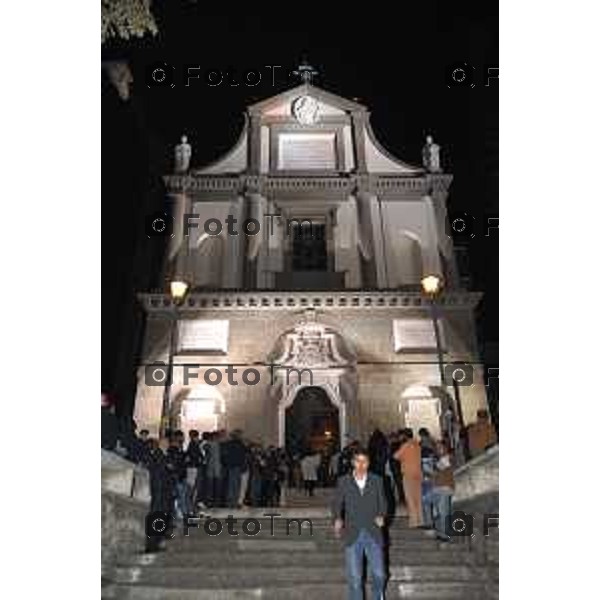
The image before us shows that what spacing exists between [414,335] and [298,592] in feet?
40.9

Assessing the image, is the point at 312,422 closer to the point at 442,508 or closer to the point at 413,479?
the point at 413,479

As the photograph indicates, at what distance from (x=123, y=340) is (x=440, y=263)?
9960 mm

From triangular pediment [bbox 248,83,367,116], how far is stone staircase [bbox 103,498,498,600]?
630 inches

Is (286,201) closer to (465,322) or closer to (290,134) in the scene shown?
(290,134)

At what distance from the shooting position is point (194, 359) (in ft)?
64.5

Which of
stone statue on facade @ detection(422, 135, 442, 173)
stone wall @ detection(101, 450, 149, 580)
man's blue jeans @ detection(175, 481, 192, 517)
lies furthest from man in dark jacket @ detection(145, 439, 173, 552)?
stone statue on facade @ detection(422, 135, 442, 173)

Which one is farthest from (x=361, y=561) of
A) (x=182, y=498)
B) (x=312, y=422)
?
(x=312, y=422)

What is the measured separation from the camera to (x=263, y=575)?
855 cm

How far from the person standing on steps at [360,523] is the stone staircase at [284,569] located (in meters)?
0.64

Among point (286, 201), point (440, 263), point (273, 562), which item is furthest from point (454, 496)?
point (286, 201)

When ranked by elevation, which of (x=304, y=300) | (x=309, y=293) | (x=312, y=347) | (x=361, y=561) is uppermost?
(x=309, y=293)

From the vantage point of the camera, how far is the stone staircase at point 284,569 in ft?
26.9

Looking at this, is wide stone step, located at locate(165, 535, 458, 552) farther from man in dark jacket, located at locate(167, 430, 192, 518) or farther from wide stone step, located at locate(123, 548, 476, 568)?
man in dark jacket, located at locate(167, 430, 192, 518)

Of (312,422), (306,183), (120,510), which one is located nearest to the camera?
(120,510)
